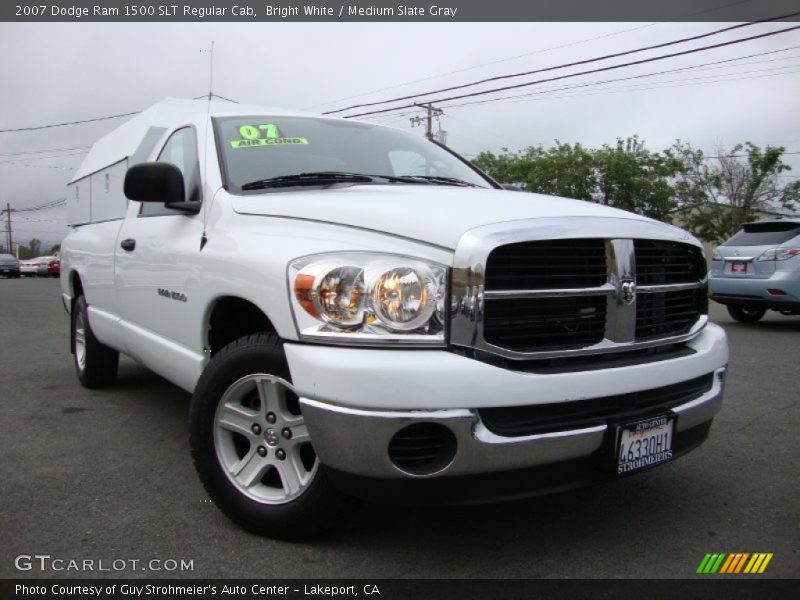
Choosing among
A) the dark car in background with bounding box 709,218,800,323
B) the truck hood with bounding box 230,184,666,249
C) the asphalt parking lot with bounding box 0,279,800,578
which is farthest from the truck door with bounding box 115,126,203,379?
the dark car in background with bounding box 709,218,800,323

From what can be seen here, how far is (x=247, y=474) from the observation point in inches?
109

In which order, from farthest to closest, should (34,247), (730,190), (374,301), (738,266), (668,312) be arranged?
1. (34,247)
2. (730,190)
3. (738,266)
4. (668,312)
5. (374,301)

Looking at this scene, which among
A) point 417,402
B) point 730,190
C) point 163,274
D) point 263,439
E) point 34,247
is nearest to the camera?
point 417,402

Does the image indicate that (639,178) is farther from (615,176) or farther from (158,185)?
(158,185)

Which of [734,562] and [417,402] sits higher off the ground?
[417,402]

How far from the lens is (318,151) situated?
145 inches

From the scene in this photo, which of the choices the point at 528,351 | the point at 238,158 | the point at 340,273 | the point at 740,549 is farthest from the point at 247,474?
the point at 740,549

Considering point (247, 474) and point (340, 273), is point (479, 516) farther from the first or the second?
point (340, 273)

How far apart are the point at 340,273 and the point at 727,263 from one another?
8.82m

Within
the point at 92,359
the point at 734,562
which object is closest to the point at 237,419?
the point at 734,562

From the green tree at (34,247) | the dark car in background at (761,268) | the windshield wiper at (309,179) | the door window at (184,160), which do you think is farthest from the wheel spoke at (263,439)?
the green tree at (34,247)

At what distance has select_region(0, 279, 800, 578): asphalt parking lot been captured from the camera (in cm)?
255

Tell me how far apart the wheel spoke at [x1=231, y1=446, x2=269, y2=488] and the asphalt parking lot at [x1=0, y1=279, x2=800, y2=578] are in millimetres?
223

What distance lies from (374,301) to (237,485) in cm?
101
